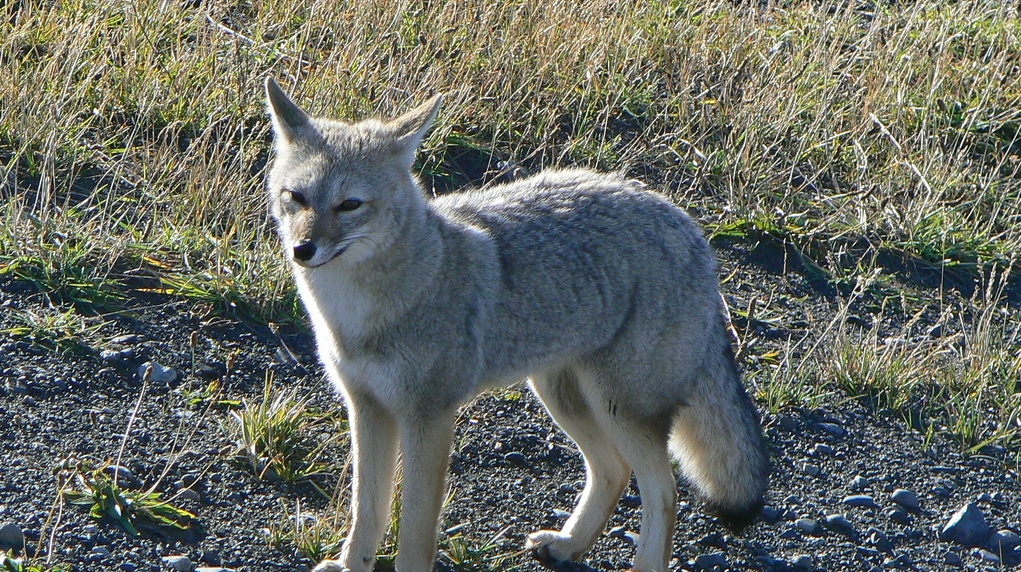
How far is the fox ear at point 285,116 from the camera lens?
3.59 m

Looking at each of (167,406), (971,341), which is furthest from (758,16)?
(167,406)

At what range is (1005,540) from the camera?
163 inches

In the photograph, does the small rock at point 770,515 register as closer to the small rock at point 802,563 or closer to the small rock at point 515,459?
the small rock at point 802,563

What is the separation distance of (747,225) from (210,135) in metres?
2.79

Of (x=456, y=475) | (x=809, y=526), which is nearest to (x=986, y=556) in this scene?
(x=809, y=526)

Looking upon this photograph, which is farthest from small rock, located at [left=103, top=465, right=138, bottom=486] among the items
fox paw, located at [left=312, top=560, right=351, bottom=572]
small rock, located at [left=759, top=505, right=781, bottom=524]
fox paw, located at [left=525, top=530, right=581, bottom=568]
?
small rock, located at [left=759, top=505, right=781, bottom=524]

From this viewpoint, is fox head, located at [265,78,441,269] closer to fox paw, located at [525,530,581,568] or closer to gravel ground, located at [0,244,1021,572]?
gravel ground, located at [0,244,1021,572]

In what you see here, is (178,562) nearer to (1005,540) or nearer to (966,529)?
(966,529)

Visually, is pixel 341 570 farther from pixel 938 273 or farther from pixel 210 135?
pixel 938 273

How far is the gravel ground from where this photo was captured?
3576 millimetres

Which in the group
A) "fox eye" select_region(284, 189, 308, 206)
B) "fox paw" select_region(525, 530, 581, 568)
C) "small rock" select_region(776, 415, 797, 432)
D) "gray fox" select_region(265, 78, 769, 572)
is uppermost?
"fox eye" select_region(284, 189, 308, 206)

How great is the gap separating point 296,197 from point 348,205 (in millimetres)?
157

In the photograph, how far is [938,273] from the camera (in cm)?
590

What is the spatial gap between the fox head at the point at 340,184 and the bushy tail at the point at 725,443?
118 centimetres
